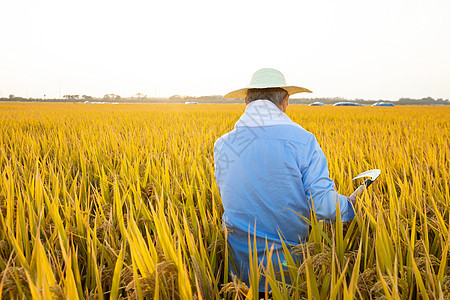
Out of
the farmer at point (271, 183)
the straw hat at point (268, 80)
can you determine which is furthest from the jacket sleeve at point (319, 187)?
the straw hat at point (268, 80)

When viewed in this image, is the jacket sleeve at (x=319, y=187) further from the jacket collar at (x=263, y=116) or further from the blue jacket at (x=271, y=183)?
the jacket collar at (x=263, y=116)

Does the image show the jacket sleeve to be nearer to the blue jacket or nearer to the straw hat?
the blue jacket


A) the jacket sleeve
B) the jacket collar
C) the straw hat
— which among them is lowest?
the jacket sleeve

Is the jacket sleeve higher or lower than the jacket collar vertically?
lower

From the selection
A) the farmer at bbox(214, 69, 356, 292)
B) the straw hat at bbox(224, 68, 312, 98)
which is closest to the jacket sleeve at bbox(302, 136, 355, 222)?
the farmer at bbox(214, 69, 356, 292)

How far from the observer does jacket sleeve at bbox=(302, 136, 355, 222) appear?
1310 mm

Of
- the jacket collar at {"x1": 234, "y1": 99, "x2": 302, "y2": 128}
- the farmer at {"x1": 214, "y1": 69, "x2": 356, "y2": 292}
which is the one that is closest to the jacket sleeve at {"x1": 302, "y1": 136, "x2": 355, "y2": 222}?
the farmer at {"x1": 214, "y1": 69, "x2": 356, "y2": 292}

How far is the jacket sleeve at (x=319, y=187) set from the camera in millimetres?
1310

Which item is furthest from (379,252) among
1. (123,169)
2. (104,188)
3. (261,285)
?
(123,169)

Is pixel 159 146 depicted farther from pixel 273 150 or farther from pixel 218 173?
pixel 273 150

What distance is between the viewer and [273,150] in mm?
1316

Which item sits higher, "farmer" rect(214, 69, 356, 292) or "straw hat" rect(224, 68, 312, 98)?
"straw hat" rect(224, 68, 312, 98)

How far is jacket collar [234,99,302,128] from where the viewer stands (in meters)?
1.36

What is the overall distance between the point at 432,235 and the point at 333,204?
0.61m
